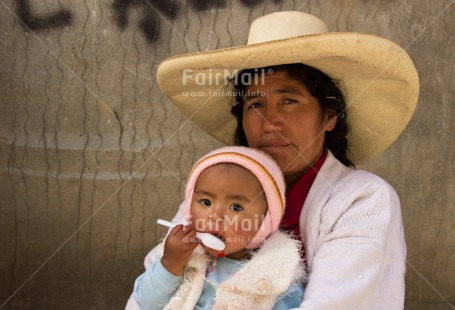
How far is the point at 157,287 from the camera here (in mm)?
2062

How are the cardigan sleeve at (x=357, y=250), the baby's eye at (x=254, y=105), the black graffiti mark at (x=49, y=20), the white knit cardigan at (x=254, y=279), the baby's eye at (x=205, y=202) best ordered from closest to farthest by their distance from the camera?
1. the cardigan sleeve at (x=357, y=250)
2. the white knit cardigan at (x=254, y=279)
3. the baby's eye at (x=205, y=202)
4. the baby's eye at (x=254, y=105)
5. the black graffiti mark at (x=49, y=20)

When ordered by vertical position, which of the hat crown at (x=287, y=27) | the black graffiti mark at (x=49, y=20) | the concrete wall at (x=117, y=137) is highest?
the hat crown at (x=287, y=27)

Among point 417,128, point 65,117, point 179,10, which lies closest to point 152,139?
point 65,117

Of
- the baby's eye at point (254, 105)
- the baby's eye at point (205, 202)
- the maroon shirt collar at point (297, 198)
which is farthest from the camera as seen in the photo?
the baby's eye at point (254, 105)

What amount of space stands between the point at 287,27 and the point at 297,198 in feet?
2.13

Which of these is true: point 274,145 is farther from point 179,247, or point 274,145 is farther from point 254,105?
point 179,247

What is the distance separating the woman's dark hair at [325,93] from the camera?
91.7 inches

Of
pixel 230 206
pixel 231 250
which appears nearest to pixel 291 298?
pixel 231 250

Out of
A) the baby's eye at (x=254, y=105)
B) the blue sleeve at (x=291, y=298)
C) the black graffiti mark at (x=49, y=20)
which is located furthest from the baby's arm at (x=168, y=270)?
the black graffiti mark at (x=49, y=20)

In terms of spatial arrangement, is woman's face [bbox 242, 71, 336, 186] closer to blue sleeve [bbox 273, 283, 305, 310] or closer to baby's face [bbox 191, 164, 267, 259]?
baby's face [bbox 191, 164, 267, 259]

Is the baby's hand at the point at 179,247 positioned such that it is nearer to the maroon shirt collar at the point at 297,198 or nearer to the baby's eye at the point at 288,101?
the maroon shirt collar at the point at 297,198

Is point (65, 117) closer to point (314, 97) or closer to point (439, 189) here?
point (314, 97)

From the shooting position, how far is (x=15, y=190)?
3.52m

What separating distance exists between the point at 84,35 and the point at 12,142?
74 centimetres
